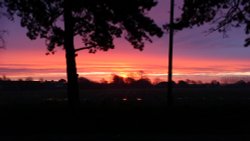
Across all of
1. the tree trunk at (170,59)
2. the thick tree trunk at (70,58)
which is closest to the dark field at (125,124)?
the thick tree trunk at (70,58)

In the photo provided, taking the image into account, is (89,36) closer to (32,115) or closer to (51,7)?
(51,7)

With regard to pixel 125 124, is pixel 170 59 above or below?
above

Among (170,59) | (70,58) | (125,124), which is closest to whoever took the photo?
(125,124)

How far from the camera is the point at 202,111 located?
29406 mm

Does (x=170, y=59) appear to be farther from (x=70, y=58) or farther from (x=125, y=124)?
(x=125, y=124)

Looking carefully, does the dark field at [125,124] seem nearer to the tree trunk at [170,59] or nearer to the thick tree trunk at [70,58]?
the thick tree trunk at [70,58]

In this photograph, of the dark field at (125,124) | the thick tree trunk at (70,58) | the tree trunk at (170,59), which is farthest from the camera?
the tree trunk at (170,59)

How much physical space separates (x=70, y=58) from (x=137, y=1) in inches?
190

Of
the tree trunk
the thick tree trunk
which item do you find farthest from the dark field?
the tree trunk

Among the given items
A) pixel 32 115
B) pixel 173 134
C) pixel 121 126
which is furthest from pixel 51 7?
pixel 173 134

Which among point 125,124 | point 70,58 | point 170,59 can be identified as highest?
point 70,58

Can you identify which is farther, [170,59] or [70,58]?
[170,59]

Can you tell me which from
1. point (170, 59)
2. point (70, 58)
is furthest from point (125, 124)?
point (170, 59)

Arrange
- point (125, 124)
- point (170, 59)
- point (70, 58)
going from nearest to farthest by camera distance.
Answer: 1. point (125, 124)
2. point (70, 58)
3. point (170, 59)
